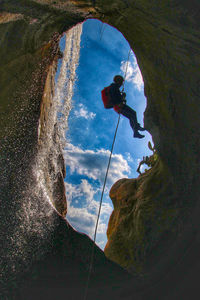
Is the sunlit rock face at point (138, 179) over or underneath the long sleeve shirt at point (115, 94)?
underneath

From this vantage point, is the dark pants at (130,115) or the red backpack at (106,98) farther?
the dark pants at (130,115)

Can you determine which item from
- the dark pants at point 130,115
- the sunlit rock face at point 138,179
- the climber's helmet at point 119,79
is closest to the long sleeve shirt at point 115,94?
the climber's helmet at point 119,79

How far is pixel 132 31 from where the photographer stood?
4148mm

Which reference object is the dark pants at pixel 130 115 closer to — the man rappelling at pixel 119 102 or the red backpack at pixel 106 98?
the man rappelling at pixel 119 102

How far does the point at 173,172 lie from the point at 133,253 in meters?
2.30

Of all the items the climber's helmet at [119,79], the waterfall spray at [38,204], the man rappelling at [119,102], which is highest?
the climber's helmet at [119,79]

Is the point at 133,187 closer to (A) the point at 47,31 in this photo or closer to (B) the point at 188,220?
(B) the point at 188,220

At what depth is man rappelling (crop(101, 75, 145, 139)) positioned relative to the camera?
600cm

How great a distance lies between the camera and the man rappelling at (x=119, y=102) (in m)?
6.00

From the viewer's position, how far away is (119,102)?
606 cm

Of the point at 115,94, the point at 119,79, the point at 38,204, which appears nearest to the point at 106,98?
the point at 115,94

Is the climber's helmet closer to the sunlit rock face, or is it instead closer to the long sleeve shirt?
the long sleeve shirt

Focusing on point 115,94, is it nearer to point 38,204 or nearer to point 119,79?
point 119,79

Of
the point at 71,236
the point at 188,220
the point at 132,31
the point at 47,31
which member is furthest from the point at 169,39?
the point at 71,236
